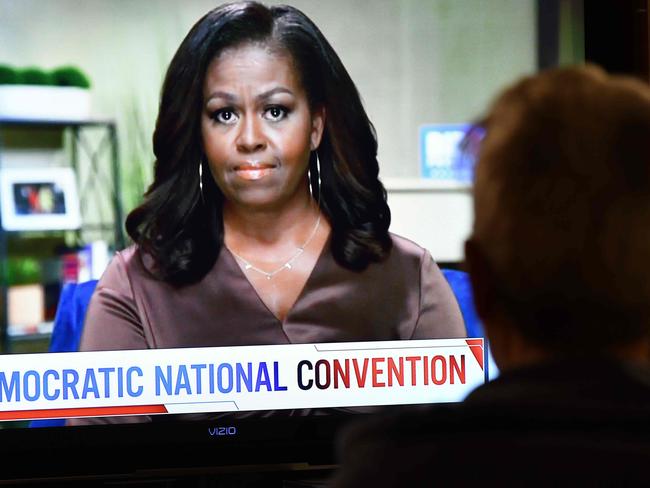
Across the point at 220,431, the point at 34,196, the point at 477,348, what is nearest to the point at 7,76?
the point at 34,196

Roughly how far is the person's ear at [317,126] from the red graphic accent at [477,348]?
0.57 m

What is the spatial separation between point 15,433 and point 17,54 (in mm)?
819

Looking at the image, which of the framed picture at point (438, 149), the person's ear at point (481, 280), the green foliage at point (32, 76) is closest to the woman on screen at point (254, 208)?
the framed picture at point (438, 149)

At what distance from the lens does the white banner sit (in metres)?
2.36

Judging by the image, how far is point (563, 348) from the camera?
3.05 ft

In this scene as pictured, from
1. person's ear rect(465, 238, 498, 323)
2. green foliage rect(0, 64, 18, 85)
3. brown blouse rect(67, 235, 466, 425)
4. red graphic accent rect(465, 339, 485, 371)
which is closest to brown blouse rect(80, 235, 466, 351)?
brown blouse rect(67, 235, 466, 425)

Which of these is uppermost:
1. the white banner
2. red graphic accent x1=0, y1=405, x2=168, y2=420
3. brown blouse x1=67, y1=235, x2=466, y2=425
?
brown blouse x1=67, y1=235, x2=466, y2=425

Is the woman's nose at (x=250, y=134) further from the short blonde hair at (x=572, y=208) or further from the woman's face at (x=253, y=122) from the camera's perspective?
the short blonde hair at (x=572, y=208)

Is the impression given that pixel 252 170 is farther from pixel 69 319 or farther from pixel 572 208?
pixel 572 208

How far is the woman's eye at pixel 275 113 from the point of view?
2.38 m

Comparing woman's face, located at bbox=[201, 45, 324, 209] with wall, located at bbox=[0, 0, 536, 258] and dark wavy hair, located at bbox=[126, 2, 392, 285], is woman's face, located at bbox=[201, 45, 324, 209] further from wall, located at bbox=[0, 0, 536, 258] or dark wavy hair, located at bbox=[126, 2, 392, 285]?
wall, located at bbox=[0, 0, 536, 258]

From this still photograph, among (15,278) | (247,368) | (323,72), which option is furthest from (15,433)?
(323,72)

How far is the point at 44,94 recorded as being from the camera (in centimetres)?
234

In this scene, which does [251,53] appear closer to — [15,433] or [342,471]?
[15,433]
